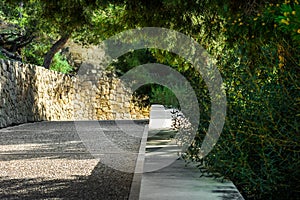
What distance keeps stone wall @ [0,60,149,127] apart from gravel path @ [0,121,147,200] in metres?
3.12

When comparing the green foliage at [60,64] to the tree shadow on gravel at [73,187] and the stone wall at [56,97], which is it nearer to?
the stone wall at [56,97]

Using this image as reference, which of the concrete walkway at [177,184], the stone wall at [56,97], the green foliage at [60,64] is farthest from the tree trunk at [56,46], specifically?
the concrete walkway at [177,184]

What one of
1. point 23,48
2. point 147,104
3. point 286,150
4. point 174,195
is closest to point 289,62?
point 286,150

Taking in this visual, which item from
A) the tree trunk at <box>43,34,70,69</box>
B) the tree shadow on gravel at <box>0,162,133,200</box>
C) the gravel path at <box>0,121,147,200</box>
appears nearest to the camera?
the tree shadow on gravel at <box>0,162,133,200</box>

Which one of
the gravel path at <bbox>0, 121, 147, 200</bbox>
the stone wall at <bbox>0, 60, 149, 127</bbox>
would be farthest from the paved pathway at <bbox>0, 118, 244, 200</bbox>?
the stone wall at <bbox>0, 60, 149, 127</bbox>

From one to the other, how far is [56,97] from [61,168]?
1273cm

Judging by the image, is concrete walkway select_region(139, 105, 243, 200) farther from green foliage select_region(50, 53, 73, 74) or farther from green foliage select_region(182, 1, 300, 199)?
green foliage select_region(50, 53, 73, 74)

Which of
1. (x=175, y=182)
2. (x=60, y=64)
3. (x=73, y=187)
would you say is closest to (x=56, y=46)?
(x=60, y=64)

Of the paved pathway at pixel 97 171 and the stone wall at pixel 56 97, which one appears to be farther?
the stone wall at pixel 56 97

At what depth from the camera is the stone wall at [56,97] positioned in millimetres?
14814

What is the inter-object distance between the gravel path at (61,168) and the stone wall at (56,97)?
123 inches

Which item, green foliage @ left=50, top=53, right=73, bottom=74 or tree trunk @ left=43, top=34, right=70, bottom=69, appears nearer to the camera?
tree trunk @ left=43, top=34, right=70, bottom=69

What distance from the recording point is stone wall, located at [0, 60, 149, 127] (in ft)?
48.6

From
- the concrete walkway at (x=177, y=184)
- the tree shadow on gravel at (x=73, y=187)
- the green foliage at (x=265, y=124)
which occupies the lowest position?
the tree shadow on gravel at (x=73, y=187)
